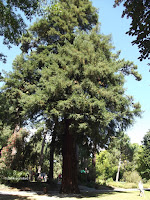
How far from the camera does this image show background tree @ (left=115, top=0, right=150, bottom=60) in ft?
15.1

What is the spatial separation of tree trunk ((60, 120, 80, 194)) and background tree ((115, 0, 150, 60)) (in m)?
9.40

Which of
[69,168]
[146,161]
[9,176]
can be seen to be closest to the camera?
[69,168]

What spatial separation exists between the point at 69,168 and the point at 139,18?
10990 mm

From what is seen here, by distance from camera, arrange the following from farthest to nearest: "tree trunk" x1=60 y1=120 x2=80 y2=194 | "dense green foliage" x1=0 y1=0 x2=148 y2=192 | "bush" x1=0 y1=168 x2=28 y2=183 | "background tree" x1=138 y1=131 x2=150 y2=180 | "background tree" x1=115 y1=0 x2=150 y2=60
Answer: "background tree" x1=138 y1=131 x2=150 y2=180 → "bush" x1=0 y1=168 x2=28 y2=183 → "tree trunk" x1=60 y1=120 x2=80 y2=194 → "dense green foliage" x1=0 y1=0 x2=148 y2=192 → "background tree" x1=115 y1=0 x2=150 y2=60

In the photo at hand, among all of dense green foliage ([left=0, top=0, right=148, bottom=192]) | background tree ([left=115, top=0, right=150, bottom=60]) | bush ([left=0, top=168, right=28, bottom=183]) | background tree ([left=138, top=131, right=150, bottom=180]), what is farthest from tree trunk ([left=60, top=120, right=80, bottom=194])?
background tree ([left=138, top=131, right=150, bottom=180])

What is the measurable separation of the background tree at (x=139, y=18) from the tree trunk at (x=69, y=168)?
30.8 feet

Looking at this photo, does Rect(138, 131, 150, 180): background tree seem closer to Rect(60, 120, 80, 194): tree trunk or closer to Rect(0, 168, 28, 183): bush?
Rect(60, 120, 80, 194): tree trunk

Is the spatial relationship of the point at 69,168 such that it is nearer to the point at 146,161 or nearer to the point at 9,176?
the point at 9,176

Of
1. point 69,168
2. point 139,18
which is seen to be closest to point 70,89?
point 69,168

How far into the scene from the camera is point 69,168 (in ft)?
42.0

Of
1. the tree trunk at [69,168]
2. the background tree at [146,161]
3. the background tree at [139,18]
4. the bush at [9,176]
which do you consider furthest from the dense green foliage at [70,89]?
the background tree at [146,161]

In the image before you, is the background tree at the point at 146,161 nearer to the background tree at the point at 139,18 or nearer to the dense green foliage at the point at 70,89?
the dense green foliage at the point at 70,89

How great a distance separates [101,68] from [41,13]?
17.8 feet

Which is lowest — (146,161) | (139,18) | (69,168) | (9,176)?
(9,176)
